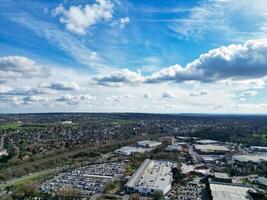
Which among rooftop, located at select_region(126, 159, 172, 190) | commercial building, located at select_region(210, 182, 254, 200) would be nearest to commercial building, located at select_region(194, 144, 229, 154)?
rooftop, located at select_region(126, 159, 172, 190)

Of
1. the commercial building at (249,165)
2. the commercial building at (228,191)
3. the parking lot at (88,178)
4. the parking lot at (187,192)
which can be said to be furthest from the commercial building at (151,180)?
the commercial building at (249,165)

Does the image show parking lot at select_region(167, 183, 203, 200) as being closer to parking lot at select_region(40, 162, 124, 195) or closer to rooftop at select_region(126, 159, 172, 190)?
rooftop at select_region(126, 159, 172, 190)

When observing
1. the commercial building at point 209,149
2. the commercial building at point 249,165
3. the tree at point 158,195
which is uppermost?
the commercial building at point 209,149

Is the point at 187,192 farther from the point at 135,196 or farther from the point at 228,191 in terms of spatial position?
the point at 135,196

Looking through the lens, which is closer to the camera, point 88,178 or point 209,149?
point 88,178

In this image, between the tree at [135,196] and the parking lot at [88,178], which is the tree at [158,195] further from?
the parking lot at [88,178]

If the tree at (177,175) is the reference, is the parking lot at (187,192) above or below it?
below

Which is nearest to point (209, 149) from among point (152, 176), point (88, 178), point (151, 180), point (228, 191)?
point (152, 176)

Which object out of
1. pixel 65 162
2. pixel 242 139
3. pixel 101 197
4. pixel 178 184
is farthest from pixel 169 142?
pixel 101 197

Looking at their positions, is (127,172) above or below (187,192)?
above
